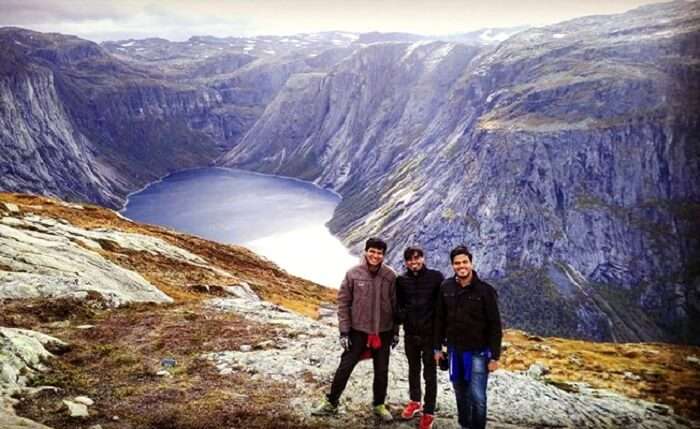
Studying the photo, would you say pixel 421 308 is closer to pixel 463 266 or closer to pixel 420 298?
pixel 420 298

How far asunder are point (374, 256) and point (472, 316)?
295 cm

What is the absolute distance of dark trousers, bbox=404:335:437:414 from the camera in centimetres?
1511

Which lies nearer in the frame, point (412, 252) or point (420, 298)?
point (412, 252)

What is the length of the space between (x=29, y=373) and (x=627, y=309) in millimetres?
194342

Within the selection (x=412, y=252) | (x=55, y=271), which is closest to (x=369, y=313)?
(x=412, y=252)

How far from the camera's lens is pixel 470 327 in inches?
555

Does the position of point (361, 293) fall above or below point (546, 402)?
above

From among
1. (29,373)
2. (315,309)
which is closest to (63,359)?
(29,373)

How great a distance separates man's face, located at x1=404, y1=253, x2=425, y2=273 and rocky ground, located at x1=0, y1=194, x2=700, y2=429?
4514mm

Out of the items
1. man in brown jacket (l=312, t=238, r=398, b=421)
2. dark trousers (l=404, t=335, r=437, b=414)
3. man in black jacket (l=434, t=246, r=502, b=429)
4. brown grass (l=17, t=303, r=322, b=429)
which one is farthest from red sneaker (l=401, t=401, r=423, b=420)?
brown grass (l=17, t=303, r=322, b=429)

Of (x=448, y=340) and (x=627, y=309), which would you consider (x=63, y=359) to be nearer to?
(x=448, y=340)

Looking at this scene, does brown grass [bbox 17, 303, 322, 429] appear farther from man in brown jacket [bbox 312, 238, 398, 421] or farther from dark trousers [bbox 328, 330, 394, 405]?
man in brown jacket [bbox 312, 238, 398, 421]

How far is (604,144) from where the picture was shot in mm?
199250

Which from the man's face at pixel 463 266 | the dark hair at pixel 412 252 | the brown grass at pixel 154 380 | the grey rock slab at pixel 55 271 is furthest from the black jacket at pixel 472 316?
the grey rock slab at pixel 55 271
